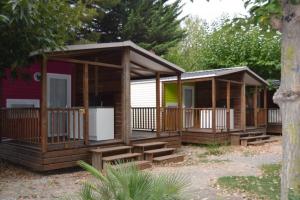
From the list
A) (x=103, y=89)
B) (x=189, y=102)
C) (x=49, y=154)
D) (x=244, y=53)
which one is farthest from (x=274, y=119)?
(x=49, y=154)

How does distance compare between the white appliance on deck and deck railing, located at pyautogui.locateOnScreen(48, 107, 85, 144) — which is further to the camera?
the white appliance on deck

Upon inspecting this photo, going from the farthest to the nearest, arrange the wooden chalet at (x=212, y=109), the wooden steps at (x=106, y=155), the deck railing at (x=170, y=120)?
the wooden chalet at (x=212, y=109)
the deck railing at (x=170, y=120)
the wooden steps at (x=106, y=155)

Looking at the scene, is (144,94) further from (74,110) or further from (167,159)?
(74,110)

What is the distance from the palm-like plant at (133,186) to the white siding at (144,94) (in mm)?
15692

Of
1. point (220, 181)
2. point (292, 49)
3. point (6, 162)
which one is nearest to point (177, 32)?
point (6, 162)

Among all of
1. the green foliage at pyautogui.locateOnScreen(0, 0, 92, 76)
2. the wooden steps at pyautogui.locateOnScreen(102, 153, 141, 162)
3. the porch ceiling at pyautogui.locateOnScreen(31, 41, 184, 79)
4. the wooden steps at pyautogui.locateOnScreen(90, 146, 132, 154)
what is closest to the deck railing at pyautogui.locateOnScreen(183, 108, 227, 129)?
the porch ceiling at pyautogui.locateOnScreen(31, 41, 184, 79)

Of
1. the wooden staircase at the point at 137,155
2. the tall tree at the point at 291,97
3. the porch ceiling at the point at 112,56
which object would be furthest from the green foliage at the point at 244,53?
the tall tree at the point at 291,97

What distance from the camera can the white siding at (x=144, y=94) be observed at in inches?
751

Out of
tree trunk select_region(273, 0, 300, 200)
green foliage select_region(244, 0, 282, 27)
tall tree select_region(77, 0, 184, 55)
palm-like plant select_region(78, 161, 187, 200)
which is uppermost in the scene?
tall tree select_region(77, 0, 184, 55)

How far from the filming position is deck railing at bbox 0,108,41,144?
10.2m

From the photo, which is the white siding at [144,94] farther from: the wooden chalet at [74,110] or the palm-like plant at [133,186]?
the palm-like plant at [133,186]

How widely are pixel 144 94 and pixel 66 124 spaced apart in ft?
28.4

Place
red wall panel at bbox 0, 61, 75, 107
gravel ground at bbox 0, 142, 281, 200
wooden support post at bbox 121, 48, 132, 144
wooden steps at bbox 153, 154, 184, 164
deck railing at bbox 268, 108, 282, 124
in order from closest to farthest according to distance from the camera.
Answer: gravel ground at bbox 0, 142, 281, 200 → wooden steps at bbox 153, 154, 184, 164 → wooden support post at bbox 121, 48, 132, 144 → red wall panel at bbox 0, 61, 75, 107 → deck railing at bbox 268, 108, 282, 124

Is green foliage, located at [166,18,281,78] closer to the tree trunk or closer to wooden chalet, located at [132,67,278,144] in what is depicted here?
wooden chalet, located at [132,67,278,144]
